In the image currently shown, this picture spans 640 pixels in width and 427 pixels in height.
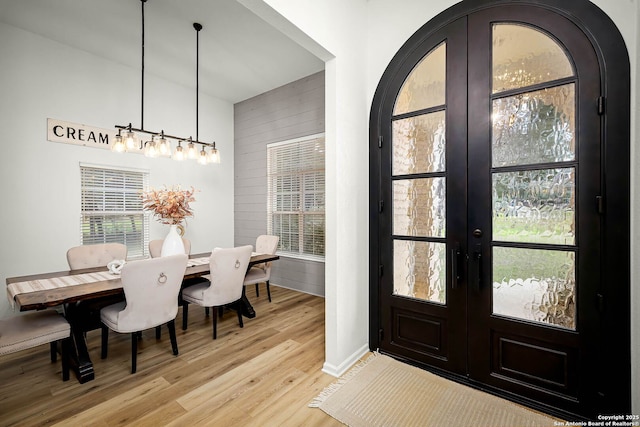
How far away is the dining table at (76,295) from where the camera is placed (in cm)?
198

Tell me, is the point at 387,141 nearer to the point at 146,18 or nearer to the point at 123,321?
the point at 123,321

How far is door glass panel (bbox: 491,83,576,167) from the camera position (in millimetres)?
1733

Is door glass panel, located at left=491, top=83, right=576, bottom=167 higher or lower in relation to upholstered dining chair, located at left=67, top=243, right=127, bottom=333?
higher

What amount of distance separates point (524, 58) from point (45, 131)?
16.2 feet

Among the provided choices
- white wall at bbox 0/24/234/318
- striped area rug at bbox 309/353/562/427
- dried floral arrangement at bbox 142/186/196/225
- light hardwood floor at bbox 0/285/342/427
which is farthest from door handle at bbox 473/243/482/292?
white wall at bbox 0/24/234/318

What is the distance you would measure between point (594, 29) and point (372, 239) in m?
1.98

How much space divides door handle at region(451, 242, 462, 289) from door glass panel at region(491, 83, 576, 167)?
663 mm

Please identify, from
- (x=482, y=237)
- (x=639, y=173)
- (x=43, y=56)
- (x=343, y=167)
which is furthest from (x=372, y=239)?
(x=43, y=56)

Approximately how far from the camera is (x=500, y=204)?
195cm

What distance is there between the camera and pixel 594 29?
5.37 ft

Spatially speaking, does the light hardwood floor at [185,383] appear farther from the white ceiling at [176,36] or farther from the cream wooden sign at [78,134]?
the white ceiling at [176,36]

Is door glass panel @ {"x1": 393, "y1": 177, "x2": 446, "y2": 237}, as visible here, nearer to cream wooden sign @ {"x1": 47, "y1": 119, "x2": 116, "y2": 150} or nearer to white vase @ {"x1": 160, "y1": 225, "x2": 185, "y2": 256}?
white vase @ {"x1": 160, "y1": 225, "x2": 185, "y2": 256}

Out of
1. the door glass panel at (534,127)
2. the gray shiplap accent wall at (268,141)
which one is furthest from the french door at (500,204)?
the gray shiplap accent wall at (268,141)

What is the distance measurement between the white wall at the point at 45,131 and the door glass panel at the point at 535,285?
180 inches
